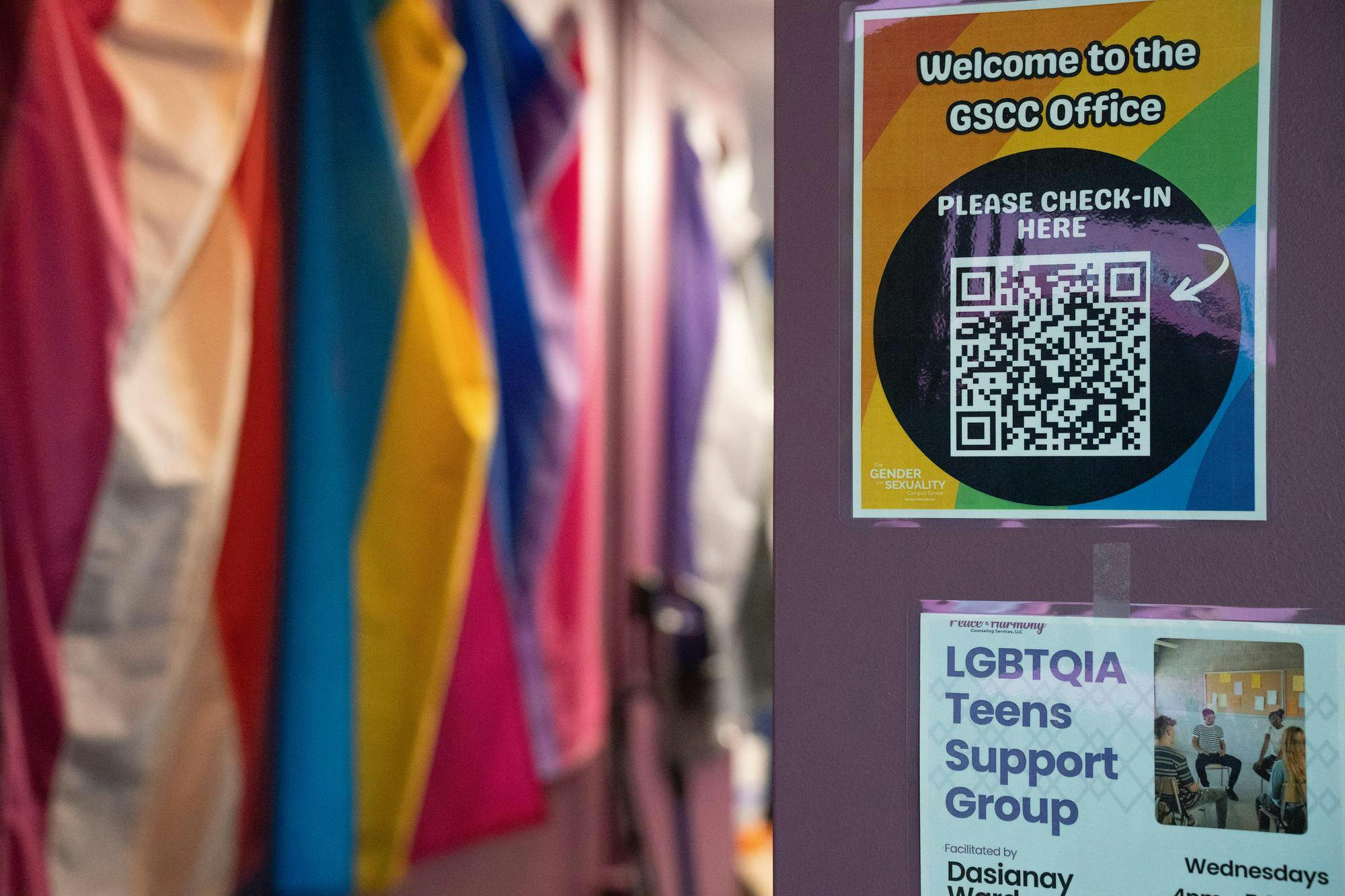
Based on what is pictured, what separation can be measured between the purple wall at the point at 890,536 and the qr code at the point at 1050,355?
0.04 metres

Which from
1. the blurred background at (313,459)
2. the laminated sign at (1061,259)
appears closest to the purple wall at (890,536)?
the laminated sign at (1061,259)

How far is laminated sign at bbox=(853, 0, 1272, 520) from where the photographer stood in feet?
1.61

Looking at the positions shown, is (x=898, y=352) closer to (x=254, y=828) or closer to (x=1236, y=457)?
(x=1236, y=457)

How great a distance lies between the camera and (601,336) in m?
2.49

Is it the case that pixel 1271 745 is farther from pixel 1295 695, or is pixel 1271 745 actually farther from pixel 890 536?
pixel 890 536

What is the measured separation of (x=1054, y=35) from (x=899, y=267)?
0.42 feet

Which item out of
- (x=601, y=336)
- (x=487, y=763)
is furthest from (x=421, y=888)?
(x=601, y=336)

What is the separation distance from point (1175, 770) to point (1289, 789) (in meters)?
0.05

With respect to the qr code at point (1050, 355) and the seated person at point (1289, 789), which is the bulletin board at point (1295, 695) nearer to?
the seated person at point (1289, 789)

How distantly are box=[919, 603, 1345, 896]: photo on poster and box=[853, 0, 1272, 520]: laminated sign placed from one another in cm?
6

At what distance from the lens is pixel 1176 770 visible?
49 cm

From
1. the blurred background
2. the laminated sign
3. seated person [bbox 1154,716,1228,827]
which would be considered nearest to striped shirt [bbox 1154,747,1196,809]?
seated person [bbox 1154,716,1228,827]

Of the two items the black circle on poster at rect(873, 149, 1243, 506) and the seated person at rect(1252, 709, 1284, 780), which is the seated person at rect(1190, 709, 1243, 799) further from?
the black circle on poster at rect(873, 149, 1243, 506)

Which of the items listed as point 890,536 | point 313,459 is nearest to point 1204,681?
point 890,536
